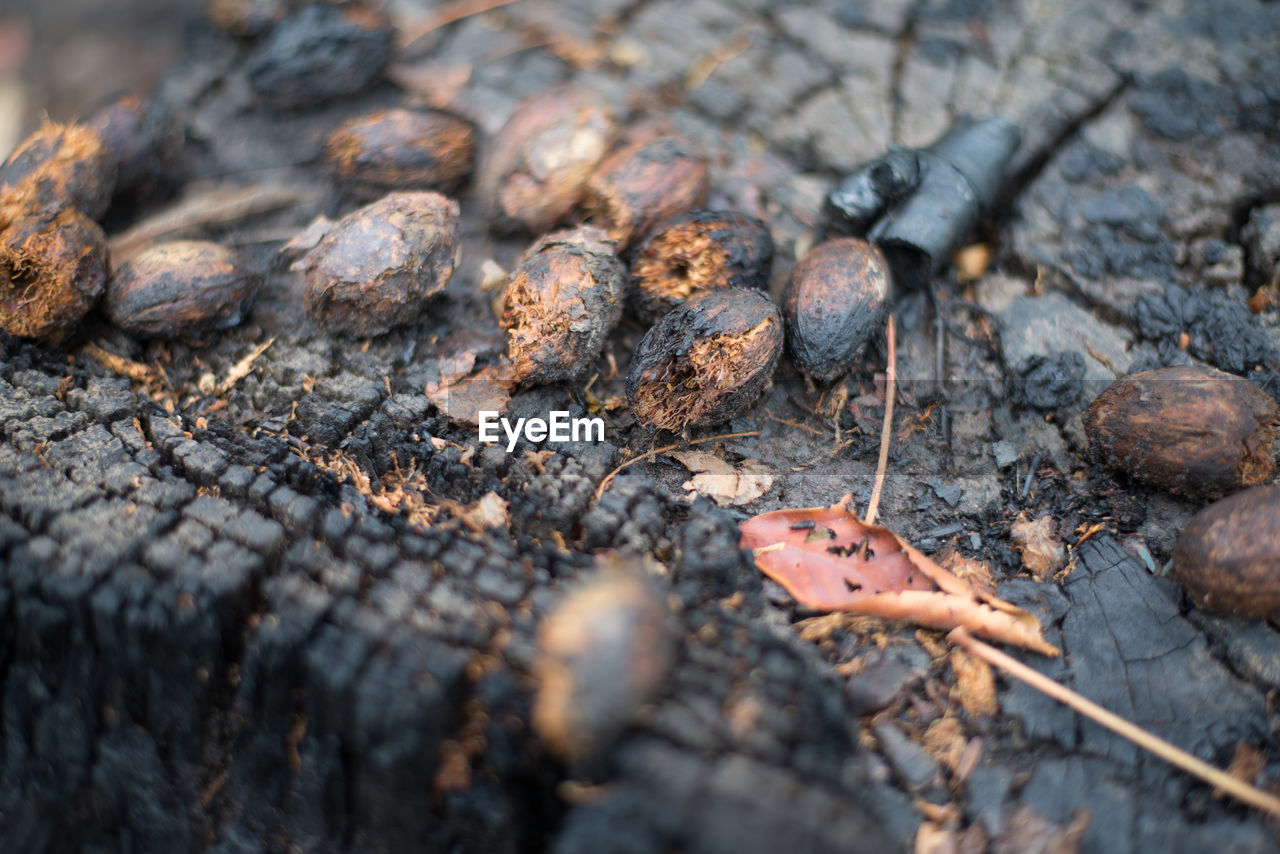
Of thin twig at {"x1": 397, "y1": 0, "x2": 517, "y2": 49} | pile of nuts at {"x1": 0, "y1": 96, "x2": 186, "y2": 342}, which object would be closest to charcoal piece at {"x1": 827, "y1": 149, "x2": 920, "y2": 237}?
thin twig at {"x1": 397, "y1": 0, "x2": 517, "y2": 49}

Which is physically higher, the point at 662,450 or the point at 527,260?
the point at 527,260

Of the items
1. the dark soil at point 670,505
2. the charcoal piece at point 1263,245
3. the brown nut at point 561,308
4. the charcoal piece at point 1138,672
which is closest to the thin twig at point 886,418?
the dark soil at point 670,505

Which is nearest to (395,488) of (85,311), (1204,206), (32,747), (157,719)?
(157,719)

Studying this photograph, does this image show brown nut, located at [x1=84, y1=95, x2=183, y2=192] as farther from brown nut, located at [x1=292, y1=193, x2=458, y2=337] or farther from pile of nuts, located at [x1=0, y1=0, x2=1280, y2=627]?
brown nut, located at [x1=292, y1=193, x2=458, y2=337]

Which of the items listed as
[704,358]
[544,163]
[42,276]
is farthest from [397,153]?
[704,358]

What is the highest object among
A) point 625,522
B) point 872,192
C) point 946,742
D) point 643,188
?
point 872,192

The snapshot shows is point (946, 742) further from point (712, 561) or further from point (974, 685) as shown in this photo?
point (712, 561)

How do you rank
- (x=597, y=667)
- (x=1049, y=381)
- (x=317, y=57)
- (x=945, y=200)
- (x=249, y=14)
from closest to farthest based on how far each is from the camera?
(x=597, y=667), (x=1049, y=381), (x=945, y=200), (x=317, y=57), (x=249, y=14)
